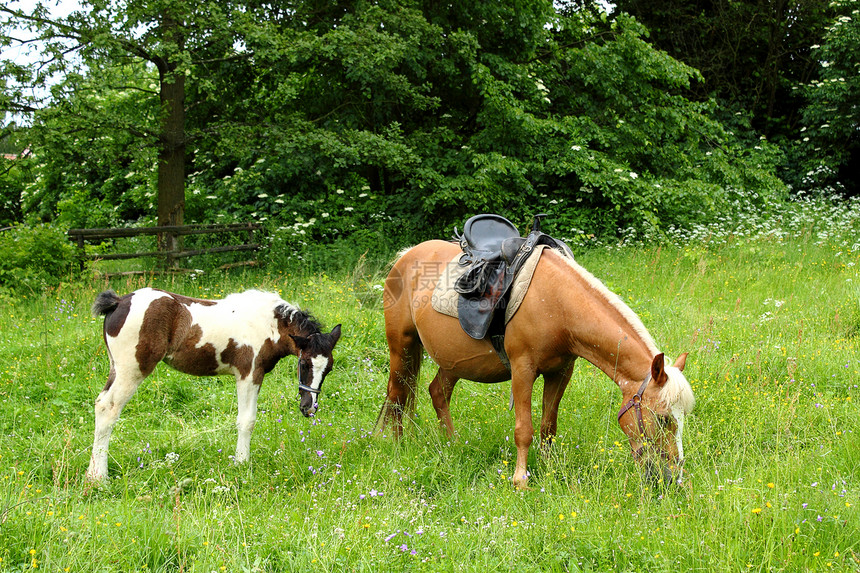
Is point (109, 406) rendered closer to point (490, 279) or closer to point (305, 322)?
point (305, 322)

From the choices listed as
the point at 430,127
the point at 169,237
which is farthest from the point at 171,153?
the point at 430,127

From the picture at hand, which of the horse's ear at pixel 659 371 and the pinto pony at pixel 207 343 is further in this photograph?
the pinto pony at pixel 207 343

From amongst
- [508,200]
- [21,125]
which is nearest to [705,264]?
[508,200]

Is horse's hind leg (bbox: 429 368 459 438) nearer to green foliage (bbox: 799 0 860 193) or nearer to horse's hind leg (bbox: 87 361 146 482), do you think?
horse's hind leg (bbox: 87 361 146 482)

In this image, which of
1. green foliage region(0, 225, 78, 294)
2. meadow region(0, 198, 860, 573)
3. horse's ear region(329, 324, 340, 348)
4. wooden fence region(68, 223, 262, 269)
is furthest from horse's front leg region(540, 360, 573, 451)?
wooden fence region(68, 223, 262, 269)

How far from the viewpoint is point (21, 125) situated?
8.55 m

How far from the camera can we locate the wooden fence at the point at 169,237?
9164mm

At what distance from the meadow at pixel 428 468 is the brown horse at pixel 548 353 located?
0.83ft

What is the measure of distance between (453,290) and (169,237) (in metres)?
7.11

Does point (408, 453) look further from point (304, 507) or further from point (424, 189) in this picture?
point (424, 189)

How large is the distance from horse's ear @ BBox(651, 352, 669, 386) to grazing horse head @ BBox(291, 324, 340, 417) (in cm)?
216

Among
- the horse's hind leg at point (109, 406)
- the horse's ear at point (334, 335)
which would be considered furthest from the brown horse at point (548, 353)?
the horse's hind leg at point (109, 406)

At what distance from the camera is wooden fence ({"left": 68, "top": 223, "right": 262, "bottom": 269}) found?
30.1 ft

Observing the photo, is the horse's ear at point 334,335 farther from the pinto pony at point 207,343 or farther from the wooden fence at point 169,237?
the wooden fence at point 169,237
